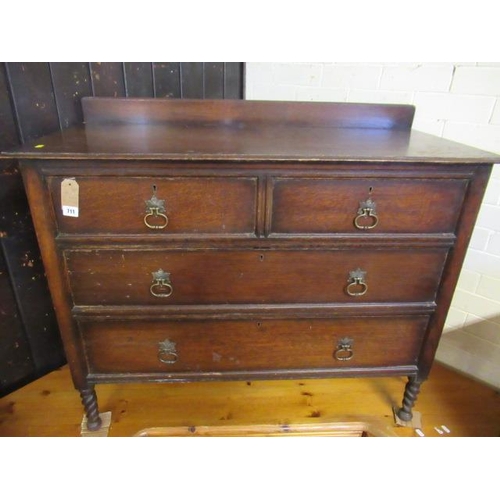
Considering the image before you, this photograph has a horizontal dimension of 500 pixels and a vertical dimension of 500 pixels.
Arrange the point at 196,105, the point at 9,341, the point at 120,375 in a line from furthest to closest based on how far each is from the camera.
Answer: the point at 9,341, the point at 196,105, the point at 120,375

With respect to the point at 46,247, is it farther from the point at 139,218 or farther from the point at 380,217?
the point at 380,217

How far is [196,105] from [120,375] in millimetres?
1011

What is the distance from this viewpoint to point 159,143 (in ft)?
3.62

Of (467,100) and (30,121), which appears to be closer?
(30,121)

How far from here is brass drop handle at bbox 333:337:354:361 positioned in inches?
50.9

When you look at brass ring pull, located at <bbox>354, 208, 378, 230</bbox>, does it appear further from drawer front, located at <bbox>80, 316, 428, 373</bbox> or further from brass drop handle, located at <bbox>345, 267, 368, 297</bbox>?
drawer front, located at <bbox>80, 316, 428, 373</bbox>

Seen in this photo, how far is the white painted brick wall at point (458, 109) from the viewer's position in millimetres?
1438

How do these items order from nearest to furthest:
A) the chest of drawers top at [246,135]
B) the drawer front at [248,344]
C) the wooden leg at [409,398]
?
the chest of drawers top at [246,135], the drawer front at [248,344], the wooden leg at [409,398]

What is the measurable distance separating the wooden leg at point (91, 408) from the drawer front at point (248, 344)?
11cm

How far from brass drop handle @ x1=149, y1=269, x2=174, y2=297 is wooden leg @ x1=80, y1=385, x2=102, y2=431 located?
1.54 feet

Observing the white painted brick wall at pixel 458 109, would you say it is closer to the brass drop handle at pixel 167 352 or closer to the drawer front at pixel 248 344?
the drawer front at pixel 248 344

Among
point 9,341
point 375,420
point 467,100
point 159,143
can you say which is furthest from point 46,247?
point 467,100

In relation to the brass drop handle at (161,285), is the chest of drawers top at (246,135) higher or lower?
higher

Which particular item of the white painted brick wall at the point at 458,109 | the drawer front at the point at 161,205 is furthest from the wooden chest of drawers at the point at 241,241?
the white painted brick wall at the point at 458,109
